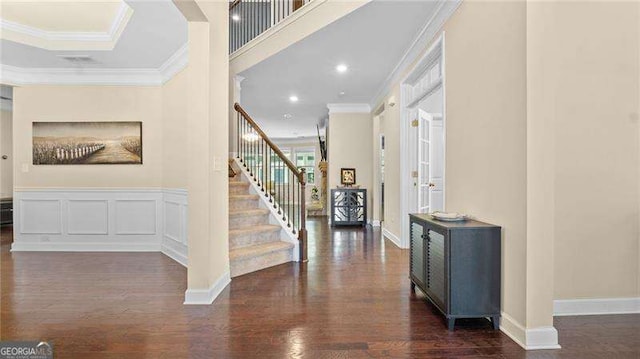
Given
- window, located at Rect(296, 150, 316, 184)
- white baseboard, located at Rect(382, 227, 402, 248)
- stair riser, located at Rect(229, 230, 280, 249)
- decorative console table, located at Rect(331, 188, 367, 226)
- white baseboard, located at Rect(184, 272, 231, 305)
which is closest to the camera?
white baseboard, located at Rect(184, 272, 231, 305)

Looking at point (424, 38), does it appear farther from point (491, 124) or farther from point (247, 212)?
point (247, 212)

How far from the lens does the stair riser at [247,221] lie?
3.96m

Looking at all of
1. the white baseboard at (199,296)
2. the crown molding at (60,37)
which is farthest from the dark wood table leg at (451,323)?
the crown molding at (60,37)

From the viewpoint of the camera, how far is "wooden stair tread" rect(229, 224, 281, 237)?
148 inches

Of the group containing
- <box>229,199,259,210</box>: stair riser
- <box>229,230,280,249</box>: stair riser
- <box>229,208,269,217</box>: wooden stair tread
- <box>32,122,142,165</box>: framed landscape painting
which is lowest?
<box>229,230,280,249</box>: stair riser

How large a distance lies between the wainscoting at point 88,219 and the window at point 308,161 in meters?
8.22

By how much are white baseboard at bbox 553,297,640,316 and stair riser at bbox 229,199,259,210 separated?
11.4ft

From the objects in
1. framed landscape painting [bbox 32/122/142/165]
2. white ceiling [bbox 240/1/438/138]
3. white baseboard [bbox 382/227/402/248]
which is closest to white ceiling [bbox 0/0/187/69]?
framed landscape painting [bbox 32/122/142/165]

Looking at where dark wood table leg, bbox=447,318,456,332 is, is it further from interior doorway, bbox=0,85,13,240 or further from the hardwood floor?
interior doorway, bbox=0,85,13,240

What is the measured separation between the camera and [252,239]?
391 cm

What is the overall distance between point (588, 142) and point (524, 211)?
1.04m

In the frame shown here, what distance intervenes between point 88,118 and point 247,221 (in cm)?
310

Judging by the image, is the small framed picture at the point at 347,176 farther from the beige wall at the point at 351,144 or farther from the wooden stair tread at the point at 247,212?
the wooden stair tread at the point at 247,212

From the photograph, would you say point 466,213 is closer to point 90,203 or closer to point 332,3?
point 332,3
